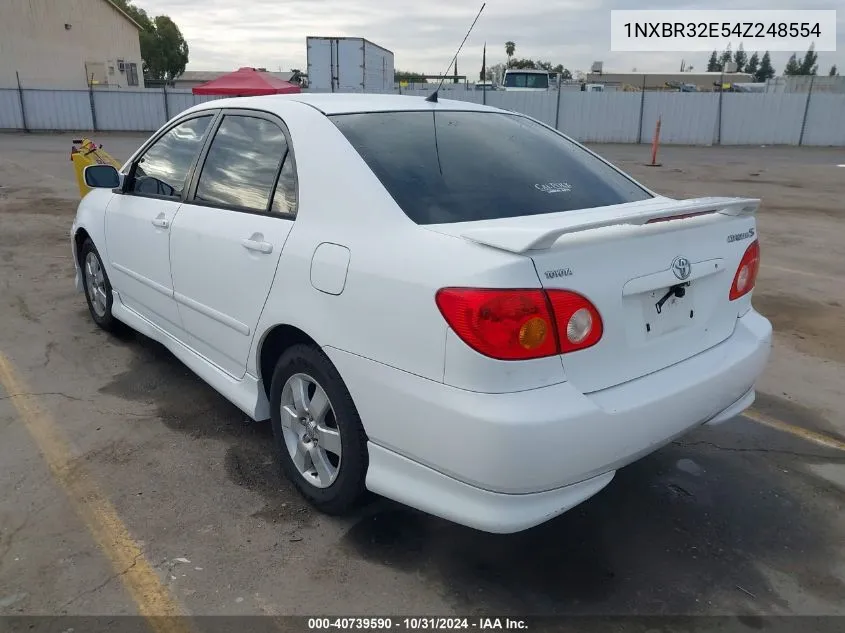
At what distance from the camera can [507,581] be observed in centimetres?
251

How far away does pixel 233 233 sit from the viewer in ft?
10.2

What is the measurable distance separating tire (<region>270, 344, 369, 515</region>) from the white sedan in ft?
0.03

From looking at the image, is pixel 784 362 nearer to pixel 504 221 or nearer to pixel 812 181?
pixel 504 221

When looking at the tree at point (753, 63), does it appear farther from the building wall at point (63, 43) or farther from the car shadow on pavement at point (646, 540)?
the car shadow on pavement at point (646, 540)

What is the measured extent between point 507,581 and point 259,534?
101 centimetres

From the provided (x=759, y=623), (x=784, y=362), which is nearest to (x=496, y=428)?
(x=759, y=623)

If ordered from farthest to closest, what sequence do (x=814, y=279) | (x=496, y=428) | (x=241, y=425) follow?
(x=814, y=279)
(x=241, y=425)
(x=496, y=428)

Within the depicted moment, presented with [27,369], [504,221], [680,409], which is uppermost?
[504,221]

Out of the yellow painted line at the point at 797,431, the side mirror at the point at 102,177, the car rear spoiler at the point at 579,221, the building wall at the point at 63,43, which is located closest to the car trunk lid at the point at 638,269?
the car rear spoiler at the point at 579,221

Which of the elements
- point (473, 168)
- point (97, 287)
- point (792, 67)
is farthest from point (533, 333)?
point (792, 67)

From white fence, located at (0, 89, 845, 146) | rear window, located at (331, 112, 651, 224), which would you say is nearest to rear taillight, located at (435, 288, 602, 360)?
rear window, located at (331, 112, 651, 224)

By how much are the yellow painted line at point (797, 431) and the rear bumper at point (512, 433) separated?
1466mm

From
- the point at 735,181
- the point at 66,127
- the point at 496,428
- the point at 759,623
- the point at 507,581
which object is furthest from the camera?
the point at 66,127

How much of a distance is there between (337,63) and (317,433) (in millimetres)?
24504
